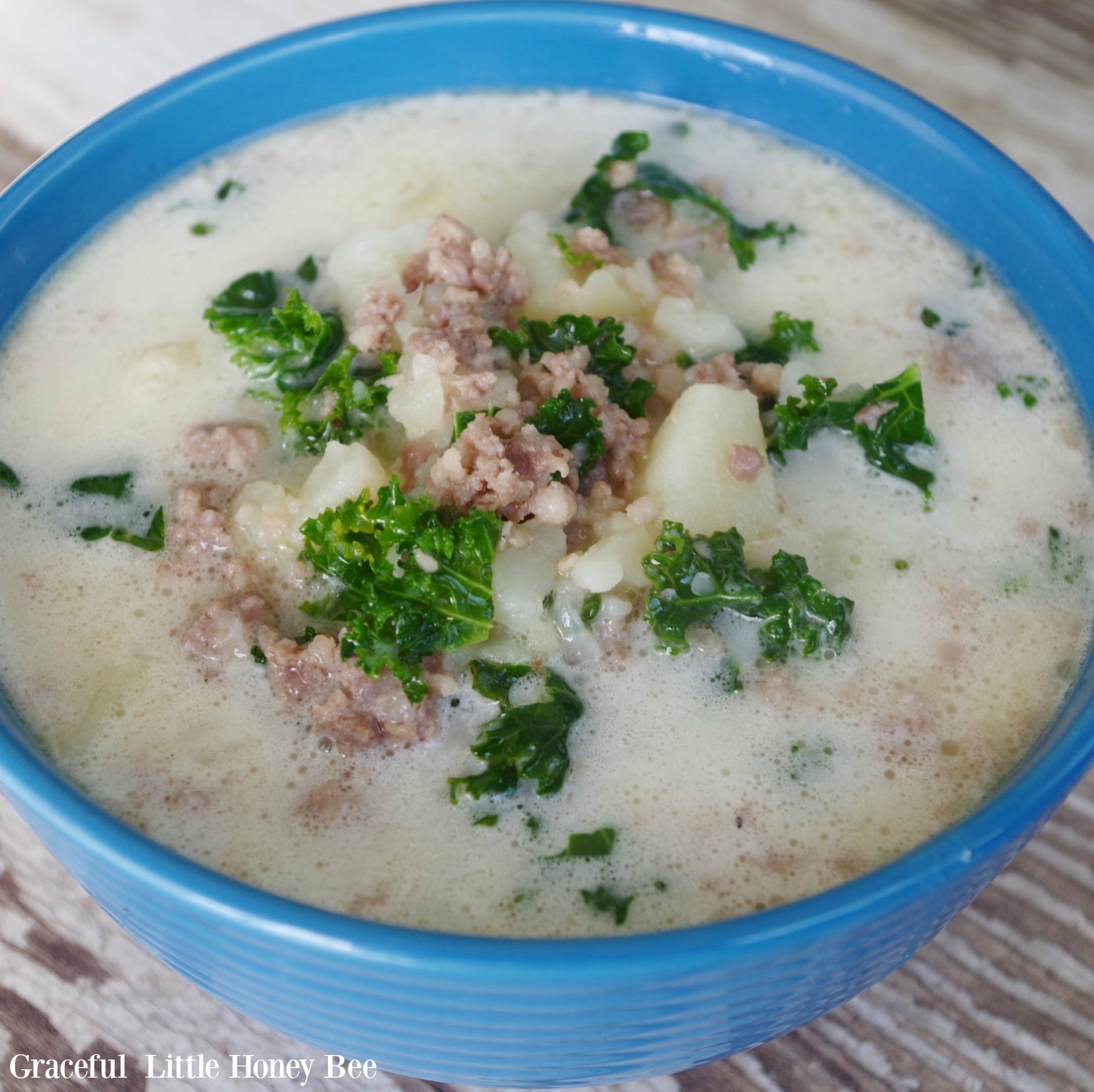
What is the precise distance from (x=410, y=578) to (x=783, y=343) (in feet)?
3.35

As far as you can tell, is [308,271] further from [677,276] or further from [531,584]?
[531,584]

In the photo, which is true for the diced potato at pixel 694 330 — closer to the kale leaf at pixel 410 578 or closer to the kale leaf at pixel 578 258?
the kale leaf at pixel 578 258

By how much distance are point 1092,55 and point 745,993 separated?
3.38 meters

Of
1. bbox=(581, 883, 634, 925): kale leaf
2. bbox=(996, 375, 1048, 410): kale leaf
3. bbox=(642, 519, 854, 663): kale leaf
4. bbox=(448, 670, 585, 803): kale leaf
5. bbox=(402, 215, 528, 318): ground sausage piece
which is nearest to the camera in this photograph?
bbox=(581, 883, 634, 925): kale leaf

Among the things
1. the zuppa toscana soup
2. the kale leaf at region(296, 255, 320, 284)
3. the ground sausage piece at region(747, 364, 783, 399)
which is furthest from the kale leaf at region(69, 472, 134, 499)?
the ground sausage piece at region(747, 364, 783, 399)

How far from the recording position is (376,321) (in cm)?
241

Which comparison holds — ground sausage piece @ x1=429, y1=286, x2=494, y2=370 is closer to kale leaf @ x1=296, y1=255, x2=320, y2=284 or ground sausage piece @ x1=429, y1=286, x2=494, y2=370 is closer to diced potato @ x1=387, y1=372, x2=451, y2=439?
diced potato @ x1=387, y1=372, x2=451, y2=439

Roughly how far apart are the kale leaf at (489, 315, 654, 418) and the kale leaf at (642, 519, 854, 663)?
12.4 inches

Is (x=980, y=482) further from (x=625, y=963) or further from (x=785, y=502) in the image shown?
(x=625, y=963)

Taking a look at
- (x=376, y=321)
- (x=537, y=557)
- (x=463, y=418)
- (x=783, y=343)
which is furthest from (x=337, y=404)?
(x=783, y=343)

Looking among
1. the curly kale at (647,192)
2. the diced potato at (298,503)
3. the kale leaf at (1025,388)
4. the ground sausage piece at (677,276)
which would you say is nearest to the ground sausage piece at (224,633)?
the diced potato at (298,503)

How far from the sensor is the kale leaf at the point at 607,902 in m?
1.88

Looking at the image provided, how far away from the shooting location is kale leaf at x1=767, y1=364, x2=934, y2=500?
2.38 metres

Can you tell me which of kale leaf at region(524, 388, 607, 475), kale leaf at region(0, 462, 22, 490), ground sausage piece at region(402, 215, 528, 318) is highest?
ground sausage piece at region(402, 215, 528, 318)
